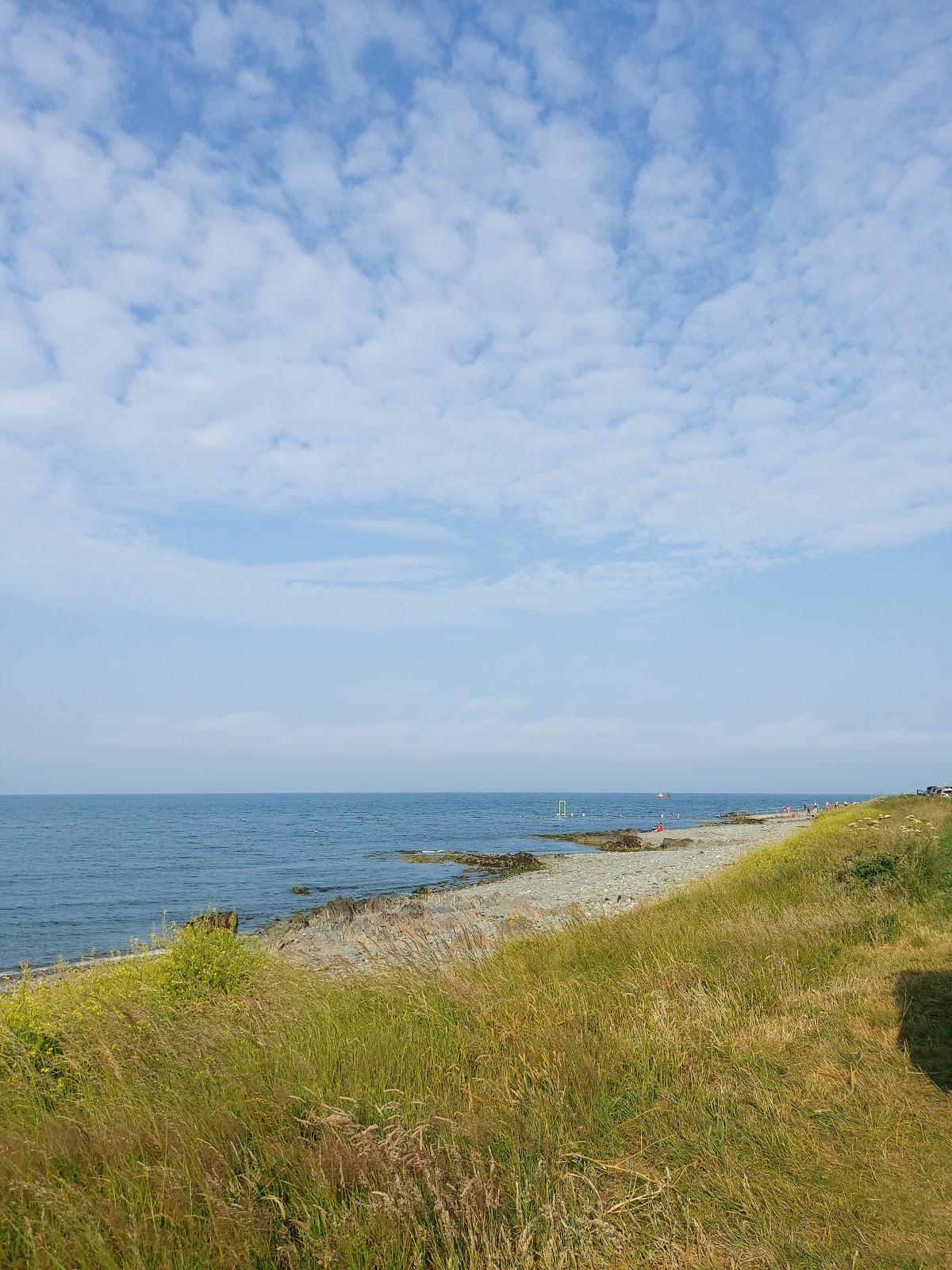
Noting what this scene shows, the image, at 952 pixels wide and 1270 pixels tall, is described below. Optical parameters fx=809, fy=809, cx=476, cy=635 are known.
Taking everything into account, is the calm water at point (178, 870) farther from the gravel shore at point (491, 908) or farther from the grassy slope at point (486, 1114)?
the grassy slope at point (486, 1114)

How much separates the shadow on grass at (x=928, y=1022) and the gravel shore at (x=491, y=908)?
4.08 meters

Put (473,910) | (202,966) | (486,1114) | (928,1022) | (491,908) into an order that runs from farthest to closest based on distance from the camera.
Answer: (491,908), (473,910), (202,966), (928,1022), (486,1114)

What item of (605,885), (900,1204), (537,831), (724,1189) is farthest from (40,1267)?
(537,831)

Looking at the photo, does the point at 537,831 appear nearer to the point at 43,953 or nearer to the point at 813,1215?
the point at 43,953

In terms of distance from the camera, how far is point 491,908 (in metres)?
27.8

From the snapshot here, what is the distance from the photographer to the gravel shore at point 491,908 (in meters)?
8.73

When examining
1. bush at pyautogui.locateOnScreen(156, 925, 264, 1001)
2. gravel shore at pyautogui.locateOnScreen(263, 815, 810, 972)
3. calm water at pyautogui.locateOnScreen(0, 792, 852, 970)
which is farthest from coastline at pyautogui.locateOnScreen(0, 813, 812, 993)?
calm water at pyautogui.locateOnScreen(0, 792, 852, 970)

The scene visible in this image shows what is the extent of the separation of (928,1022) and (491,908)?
22.3 m

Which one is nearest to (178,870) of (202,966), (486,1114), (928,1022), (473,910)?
(473,910)

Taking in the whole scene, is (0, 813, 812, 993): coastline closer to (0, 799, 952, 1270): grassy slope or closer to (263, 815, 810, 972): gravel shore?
(263, 815, 810, 972): gravel shore

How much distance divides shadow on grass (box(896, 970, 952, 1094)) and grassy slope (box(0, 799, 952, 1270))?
3 centimetres

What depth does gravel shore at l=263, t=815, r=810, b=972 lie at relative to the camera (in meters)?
8.73

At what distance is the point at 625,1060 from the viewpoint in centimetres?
585

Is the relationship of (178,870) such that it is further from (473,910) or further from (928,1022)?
(928,1022)
